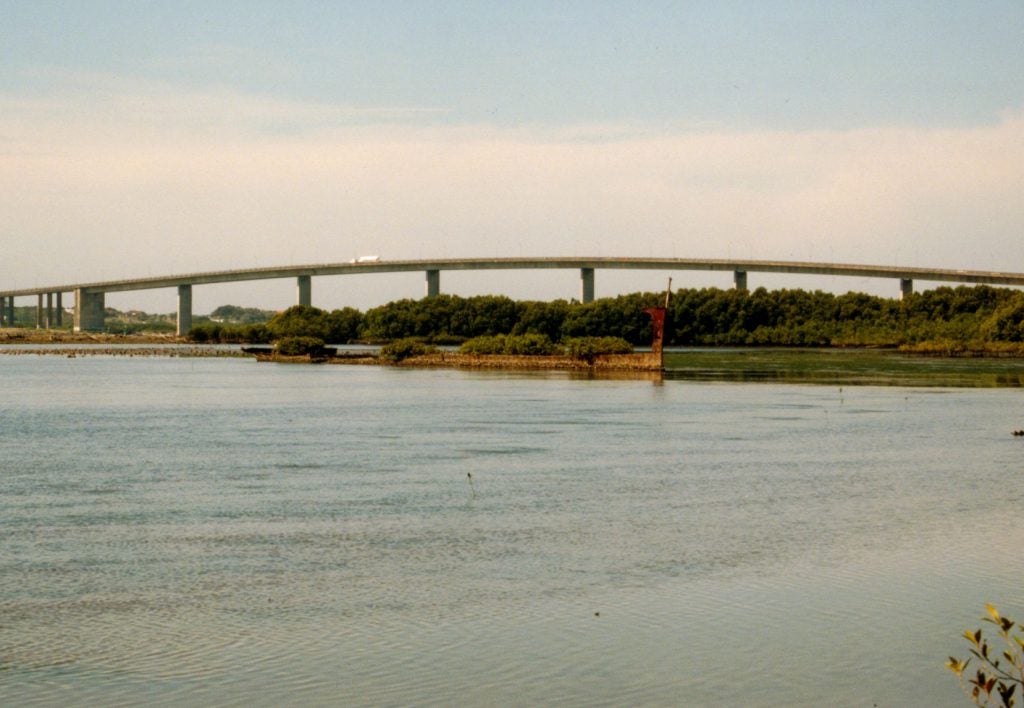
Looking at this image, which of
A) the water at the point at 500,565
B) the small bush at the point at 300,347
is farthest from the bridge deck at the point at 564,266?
the water at the point at 500,565

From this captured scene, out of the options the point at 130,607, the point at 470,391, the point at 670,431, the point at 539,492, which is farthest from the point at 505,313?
the point at 130,607

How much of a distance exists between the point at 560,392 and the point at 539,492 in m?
32.1

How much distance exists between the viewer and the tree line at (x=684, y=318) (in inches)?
5049

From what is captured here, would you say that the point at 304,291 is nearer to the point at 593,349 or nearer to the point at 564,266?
the point at 564,266

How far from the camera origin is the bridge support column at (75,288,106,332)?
149 m

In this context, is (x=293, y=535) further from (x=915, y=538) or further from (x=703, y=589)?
(x=915, y=538)

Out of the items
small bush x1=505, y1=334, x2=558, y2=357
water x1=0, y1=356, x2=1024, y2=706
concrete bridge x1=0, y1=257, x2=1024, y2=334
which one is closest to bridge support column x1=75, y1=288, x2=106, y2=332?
concrete bridge x1=0, y1=257, x2=1024, y2=334

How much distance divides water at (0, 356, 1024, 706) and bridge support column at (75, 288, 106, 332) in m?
121

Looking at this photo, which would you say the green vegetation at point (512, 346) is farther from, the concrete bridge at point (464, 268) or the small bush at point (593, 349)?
the concrete bridge at point (464, 268)

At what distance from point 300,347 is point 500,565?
3117 inches

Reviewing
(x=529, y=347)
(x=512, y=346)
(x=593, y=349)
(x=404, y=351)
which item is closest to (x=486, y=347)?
(x=512, y=346)

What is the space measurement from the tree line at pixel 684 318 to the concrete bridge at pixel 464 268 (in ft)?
9.12

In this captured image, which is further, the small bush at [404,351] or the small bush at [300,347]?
the small bush at [300,347]

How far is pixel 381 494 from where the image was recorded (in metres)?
21.9
